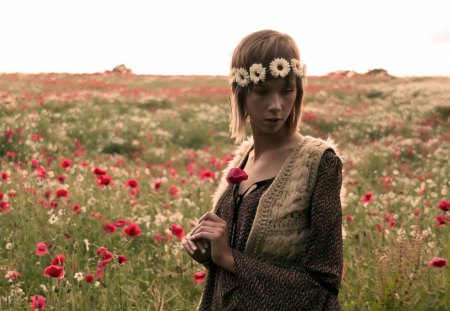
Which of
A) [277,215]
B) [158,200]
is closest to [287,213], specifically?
[277,215]

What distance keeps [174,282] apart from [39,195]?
195 centimetres

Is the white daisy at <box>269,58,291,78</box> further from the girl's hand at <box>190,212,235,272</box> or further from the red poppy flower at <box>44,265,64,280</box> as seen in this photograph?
the red poppy flower at <box>44,265,64,280</box>

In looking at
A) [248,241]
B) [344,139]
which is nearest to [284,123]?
[248,241]

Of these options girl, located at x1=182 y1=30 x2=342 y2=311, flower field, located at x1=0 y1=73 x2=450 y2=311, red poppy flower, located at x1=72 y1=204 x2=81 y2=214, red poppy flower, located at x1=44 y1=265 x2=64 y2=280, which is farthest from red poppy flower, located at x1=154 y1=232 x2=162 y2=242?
girl, located at x1=182 y1=30 x2=342 y2=311

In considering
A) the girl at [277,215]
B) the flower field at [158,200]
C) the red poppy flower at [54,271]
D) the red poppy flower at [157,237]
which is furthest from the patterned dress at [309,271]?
the red poppy flower at [157,237]

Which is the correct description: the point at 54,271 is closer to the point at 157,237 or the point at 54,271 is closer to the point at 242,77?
the point at 242,77

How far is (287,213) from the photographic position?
86.7 inches

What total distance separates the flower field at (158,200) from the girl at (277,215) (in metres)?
0.45

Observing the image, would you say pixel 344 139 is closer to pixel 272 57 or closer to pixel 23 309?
pixel 23 309

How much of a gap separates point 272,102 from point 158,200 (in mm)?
4864

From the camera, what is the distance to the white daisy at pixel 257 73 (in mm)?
2286

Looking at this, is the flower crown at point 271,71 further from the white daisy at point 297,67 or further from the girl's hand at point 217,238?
the girl's hand at point 217,238

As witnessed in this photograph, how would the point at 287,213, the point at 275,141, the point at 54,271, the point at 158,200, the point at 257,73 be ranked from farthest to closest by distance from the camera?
the point at 158,200, the point at 54,271, the point at 275,141, the point at 257,73, the point at 287,213

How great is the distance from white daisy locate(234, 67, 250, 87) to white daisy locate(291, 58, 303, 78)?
0.17 m
